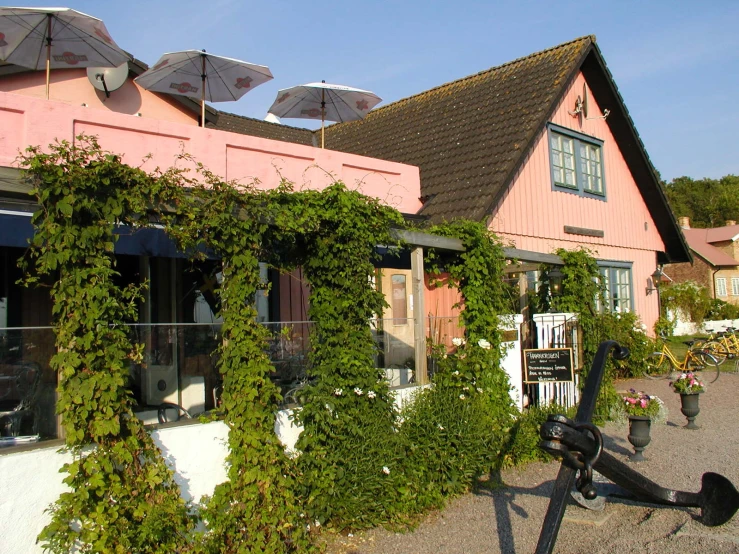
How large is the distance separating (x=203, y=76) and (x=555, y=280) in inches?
239

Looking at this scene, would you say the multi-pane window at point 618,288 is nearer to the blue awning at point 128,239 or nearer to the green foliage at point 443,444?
the blue awning at point 128,239

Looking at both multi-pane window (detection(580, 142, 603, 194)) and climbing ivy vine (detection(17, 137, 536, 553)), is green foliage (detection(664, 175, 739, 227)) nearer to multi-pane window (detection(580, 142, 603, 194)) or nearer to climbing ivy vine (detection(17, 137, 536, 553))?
multi-pane window (detection(580, 142, 603, 194))

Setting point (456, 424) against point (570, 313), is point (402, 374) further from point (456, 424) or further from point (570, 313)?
point (570, 313)

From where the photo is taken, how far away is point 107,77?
1041 centimetres

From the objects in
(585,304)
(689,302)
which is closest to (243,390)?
(585,304)

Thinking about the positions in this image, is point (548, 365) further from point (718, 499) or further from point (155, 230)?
point (155, 230)

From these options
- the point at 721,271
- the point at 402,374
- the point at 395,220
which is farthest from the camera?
the point at 721,271

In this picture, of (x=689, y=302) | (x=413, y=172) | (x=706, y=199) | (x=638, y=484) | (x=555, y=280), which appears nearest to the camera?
(x=638, y=484)

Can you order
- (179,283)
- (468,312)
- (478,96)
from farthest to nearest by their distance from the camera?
(478,96), (179,283), (468,312)

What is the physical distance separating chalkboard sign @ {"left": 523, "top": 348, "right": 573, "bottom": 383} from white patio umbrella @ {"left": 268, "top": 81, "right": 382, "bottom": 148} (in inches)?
179

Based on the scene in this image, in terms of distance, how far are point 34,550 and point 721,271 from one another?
50.8m

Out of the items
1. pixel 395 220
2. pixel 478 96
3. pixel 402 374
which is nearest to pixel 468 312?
pixel 402 374

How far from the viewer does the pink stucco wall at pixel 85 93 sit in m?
10.3

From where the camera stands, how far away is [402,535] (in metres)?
5.63
